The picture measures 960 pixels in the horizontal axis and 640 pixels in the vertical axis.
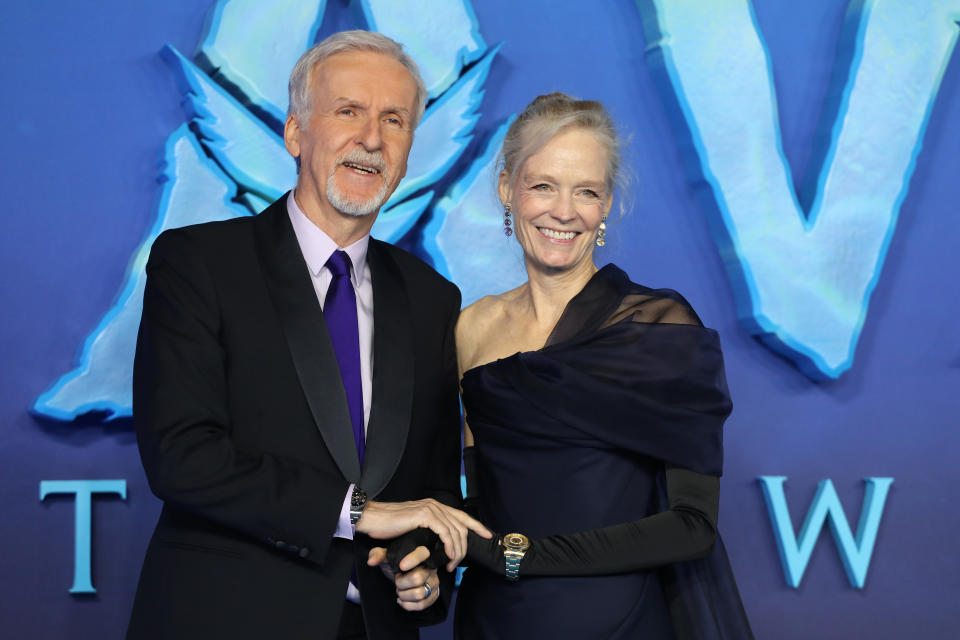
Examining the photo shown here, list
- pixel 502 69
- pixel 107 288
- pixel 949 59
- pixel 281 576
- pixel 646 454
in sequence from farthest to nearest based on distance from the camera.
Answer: pixel 949 59 < pixel 502 69 < pixel 107 288 < pixel 646 454 < pixel 281 576

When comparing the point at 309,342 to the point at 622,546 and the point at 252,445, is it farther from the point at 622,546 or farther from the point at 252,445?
the point at 622,546

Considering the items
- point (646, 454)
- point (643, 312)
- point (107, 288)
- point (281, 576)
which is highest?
point (107, 288)

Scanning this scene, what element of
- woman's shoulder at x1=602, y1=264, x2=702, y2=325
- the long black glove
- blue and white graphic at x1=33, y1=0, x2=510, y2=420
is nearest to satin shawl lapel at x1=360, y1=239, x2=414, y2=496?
the long black glove

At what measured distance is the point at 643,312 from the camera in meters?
1.81

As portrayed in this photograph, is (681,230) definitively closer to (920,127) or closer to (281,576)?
(920,127)

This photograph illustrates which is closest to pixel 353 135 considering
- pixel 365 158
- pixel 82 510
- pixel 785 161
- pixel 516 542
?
pixel 365 158

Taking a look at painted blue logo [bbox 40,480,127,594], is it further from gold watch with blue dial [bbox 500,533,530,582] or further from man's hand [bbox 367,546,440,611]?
gold watch with blue dial [bbox 500,533,530,582]

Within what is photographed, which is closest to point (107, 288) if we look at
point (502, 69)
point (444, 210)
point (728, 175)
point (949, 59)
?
point (444, 210)

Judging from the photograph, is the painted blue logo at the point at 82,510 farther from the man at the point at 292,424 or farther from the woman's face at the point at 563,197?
the woman's face at the point at 563,197

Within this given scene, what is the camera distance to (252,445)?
162 centimetres

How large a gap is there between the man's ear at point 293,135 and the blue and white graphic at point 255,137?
2.46ft

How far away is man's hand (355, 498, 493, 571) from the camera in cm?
158

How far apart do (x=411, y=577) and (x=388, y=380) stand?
0.36m

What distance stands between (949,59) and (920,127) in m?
0.29
